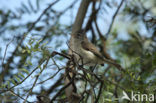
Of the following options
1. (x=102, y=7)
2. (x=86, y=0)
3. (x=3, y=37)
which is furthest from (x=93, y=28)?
(x=3, y=37)

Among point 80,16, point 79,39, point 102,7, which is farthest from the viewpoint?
point 102,7

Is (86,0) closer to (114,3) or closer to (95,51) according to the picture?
(95,51)

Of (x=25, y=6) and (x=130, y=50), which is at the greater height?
(x=25, y=6)

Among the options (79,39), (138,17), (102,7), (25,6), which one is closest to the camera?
(79,39)

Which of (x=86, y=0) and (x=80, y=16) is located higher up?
(x=86, y=0)

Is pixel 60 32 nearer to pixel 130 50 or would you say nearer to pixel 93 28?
pixel 93 28

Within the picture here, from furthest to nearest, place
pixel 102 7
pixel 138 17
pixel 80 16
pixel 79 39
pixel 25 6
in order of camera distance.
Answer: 1. pixel 138 17
2. pixel 25 6
3. pixel 102 7
4. pixel 79 39
5. pixel 80 16

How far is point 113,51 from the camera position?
6.13 metres

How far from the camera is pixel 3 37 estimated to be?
4918 mm

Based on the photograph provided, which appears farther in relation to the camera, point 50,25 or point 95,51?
point 50,25

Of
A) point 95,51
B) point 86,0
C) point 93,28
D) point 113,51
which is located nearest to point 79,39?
point 95,51

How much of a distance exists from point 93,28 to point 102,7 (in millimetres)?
453

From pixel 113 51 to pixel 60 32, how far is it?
5.49 ft

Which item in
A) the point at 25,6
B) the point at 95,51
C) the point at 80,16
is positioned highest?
the point at 25,6
